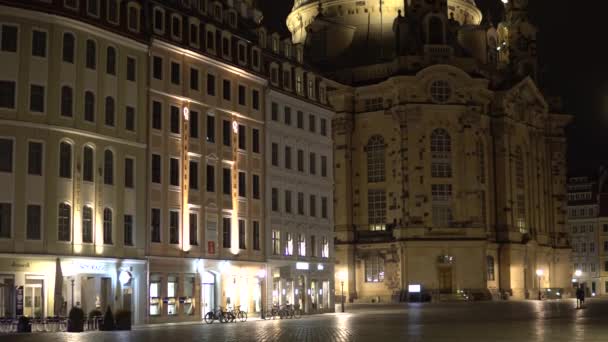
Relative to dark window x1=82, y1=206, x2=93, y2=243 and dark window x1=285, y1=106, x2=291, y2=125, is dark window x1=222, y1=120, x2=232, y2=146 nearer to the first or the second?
dark window x1=285, y1=106, x2=291, y2=125

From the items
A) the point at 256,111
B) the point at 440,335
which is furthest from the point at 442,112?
the point at 440,335

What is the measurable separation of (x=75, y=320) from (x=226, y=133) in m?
22.0

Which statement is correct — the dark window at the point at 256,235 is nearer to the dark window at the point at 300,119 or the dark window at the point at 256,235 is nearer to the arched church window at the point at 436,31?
the dark window at the point at 300,119

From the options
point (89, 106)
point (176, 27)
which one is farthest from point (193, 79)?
point (89, 106)

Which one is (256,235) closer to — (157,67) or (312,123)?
(312,123)

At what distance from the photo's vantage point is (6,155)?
173 ft

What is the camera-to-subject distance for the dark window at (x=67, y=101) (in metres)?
55.6

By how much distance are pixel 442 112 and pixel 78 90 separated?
74.9 m

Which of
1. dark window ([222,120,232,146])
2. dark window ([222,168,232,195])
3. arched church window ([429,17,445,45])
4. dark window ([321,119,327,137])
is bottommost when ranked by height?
dark window ([222,168,232,195])

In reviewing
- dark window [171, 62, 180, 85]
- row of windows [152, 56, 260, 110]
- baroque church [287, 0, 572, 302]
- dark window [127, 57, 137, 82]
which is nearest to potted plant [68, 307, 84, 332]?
dark window [127, 57, 137, 82]

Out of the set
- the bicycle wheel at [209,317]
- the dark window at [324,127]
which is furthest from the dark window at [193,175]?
the dark window at [324,127]

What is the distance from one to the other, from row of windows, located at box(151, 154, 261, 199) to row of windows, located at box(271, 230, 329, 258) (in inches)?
160

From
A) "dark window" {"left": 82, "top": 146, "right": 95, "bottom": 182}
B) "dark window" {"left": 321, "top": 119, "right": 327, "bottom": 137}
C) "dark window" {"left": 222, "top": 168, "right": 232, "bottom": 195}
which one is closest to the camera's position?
"dark window" {"left": 82, "top": 146, "right": 95, "bottom": 182}

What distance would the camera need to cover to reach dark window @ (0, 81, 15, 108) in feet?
174
